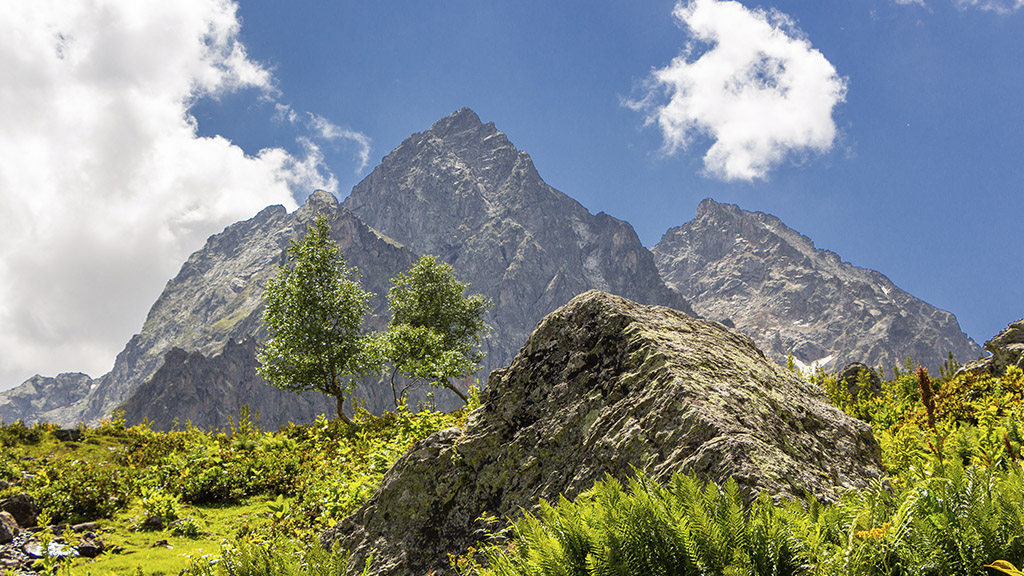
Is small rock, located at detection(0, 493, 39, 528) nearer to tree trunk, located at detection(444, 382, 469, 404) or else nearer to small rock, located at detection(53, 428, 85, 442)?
tree trunk, located at detection(444, 382, 469, 404)

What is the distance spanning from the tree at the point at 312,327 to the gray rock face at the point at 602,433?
17.1 meters

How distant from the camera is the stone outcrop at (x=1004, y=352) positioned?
42.8 feet

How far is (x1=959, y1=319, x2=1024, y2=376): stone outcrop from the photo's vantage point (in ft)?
42.8

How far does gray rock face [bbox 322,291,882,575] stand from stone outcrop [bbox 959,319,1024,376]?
A: 32.7 ft

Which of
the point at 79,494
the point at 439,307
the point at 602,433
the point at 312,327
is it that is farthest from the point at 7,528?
the point at 439,307

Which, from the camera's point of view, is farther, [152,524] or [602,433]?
[152,524]

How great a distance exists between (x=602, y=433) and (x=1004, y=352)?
14625 millimetres

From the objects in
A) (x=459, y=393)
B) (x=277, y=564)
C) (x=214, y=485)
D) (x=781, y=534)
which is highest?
(x=459, y=393)

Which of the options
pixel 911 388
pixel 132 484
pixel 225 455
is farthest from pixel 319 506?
pixel 911 388

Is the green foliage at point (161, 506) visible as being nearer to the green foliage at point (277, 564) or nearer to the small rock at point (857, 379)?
the green foliage at point (277, 564)

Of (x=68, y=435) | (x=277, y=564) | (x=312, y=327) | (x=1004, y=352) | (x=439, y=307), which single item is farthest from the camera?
(x=439, y=307)

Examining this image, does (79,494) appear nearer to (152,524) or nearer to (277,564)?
(152,524)

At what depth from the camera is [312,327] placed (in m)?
22.7

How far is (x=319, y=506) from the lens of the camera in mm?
9852
